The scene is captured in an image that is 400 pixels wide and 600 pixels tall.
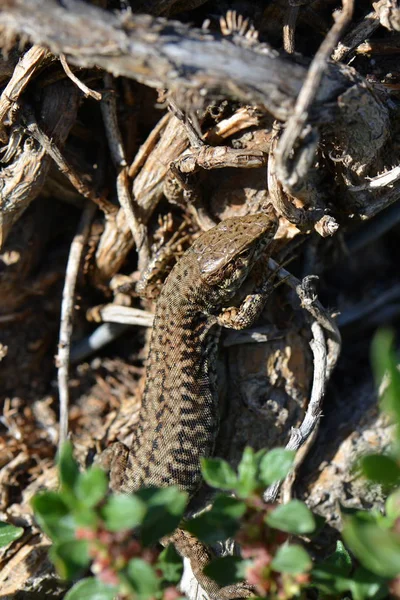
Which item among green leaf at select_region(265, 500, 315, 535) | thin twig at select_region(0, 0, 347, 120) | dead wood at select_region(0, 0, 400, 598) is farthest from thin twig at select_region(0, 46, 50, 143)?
green leaf at select_region(265, 500, 315, 535)

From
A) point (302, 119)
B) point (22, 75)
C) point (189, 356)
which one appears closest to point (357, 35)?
point (302, 119)

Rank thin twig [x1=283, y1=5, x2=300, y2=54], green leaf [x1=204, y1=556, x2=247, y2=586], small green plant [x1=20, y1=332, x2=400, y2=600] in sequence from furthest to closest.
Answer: thin twig [x1=283, y1=5, x2=300, y2=54]
green leaf [x1=204, y1=556, x2=247, y2=586]
small green plant [x1=20, y1=332, x2=400, y2=600]

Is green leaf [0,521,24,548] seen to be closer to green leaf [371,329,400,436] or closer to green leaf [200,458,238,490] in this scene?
green leaf [200,458,238,490]

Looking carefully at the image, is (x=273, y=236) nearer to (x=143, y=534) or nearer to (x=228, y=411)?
(x=228, y=411)

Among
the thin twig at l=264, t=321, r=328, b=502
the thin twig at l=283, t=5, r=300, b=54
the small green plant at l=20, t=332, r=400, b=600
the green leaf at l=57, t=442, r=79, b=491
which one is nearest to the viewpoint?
the small green plant at l=20, t=332, r=400, b=600

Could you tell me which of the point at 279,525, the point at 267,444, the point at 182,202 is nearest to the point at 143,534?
the point at 279,525

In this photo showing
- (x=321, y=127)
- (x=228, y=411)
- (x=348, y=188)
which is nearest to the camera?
(x=321, y=127)
